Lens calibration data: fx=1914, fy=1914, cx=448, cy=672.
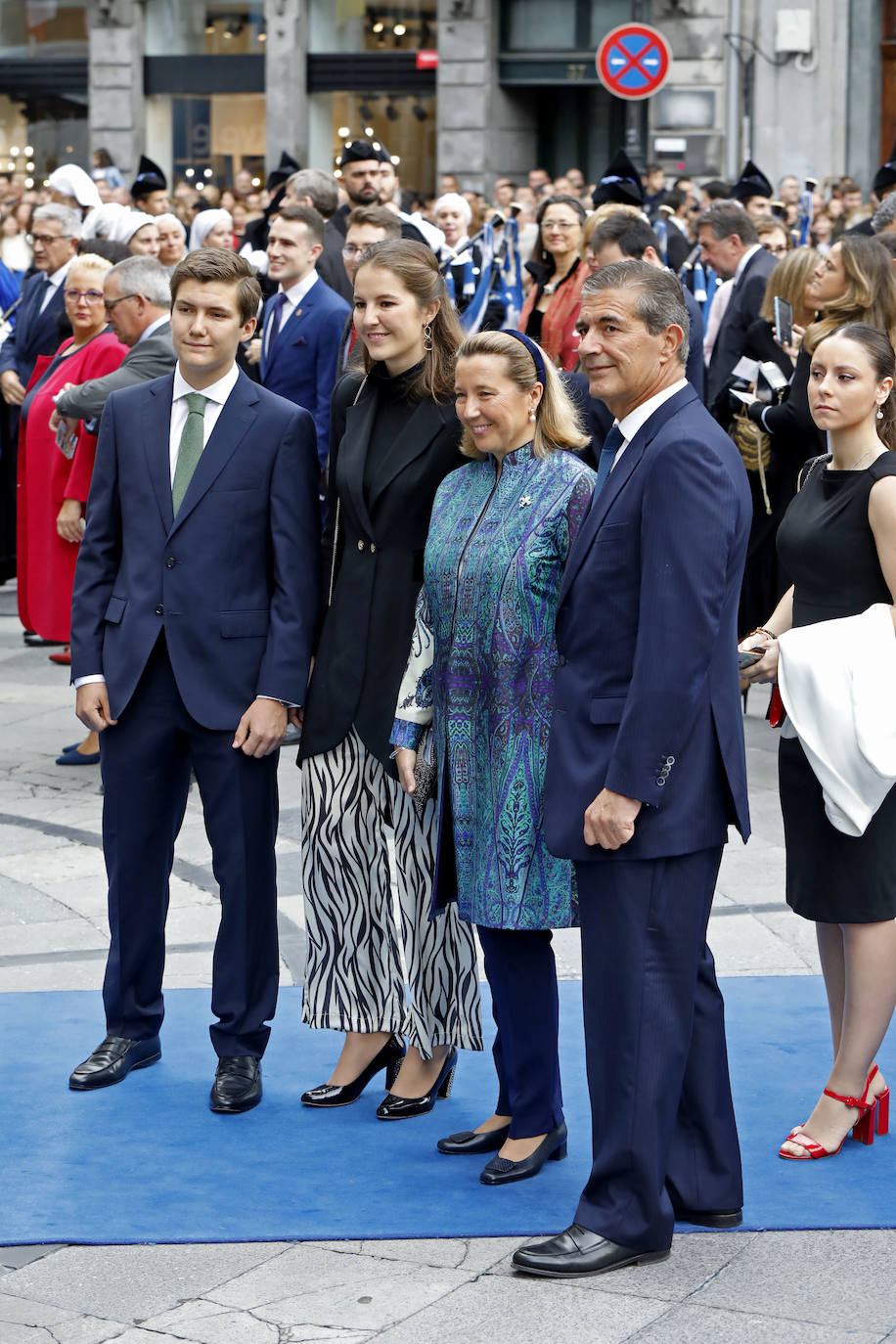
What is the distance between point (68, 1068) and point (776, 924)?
2.36 m

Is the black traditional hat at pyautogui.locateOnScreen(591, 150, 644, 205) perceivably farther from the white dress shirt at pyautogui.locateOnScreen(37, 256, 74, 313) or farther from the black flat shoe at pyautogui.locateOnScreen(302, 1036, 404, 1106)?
the black flat shoe at pyautogui.locateOnScreen(302, 1036, 404, 1106)

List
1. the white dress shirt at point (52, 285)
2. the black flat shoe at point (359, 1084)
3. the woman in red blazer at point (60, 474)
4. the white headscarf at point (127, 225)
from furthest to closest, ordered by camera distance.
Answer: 1. the white dress shirt at point (52, 285)
2. the white headscarf at point (127, 225)
3. the woman in red blazer at point (60, 474)
4. the black flat shoe at point (359, 1084)

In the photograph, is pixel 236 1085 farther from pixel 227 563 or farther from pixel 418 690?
pixel 227 563

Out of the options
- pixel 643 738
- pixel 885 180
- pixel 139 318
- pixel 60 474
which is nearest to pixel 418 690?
pixel 643 738

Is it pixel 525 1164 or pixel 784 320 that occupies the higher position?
pixel 784 320

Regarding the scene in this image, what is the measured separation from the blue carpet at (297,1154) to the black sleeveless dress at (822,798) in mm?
605

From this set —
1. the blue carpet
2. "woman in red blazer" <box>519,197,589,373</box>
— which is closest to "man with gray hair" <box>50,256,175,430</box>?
"woman in red blazer" <box>519,197,589,373</box>

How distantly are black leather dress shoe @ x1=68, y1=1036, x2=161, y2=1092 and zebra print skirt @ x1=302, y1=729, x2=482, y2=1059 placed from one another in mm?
492

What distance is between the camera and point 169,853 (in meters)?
4.99

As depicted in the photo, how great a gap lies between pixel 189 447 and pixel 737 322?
Answer: 16.8 feet

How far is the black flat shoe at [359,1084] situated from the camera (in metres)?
4.78

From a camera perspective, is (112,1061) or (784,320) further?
(784,320)

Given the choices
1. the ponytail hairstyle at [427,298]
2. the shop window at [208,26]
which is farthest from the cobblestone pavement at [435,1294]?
the shop window at [208,26]

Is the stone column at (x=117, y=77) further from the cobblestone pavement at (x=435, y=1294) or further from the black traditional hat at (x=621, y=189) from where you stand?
the cobblestone pavement at (x=435, y=1294)
